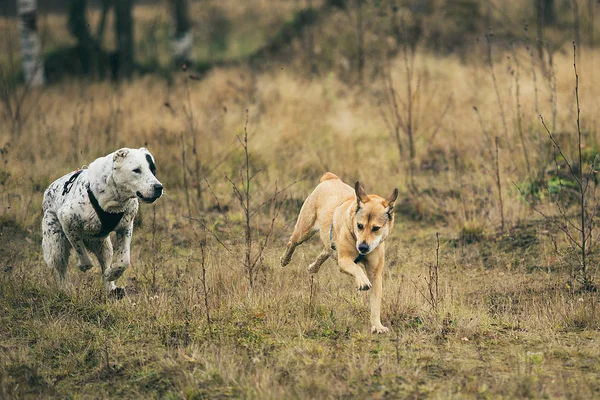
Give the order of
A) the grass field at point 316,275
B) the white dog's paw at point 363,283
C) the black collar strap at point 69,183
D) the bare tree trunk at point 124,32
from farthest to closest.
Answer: the bare tree trunk at point 124,32 → the black collar strap at point 69,183 → the white dog's paw at point 363,283 → the grass field at point 316,275

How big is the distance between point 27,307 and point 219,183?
451 centimetres

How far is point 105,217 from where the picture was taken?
6586 millimetres

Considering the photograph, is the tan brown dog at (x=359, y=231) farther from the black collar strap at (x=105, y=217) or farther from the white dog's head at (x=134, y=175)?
the black collar strap at (x=105, y=217)

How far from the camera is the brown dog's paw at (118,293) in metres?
6.70

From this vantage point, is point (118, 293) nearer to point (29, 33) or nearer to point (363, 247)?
point (363, 247)

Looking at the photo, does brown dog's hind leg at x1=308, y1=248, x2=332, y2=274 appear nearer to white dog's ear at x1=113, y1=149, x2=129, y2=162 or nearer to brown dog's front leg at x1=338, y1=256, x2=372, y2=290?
brown dog's front leg at x1=338, y1=256, x2=372, y2=290

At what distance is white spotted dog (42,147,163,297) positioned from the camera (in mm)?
6477

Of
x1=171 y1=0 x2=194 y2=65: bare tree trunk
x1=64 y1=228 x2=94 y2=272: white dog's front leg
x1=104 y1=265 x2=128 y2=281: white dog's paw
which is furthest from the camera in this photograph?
x1=171 y1=0 x2=194 y2=65: bare tree trunk

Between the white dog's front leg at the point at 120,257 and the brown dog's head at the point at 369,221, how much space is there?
2.12m

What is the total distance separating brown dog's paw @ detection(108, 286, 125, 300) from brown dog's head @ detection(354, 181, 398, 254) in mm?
2291

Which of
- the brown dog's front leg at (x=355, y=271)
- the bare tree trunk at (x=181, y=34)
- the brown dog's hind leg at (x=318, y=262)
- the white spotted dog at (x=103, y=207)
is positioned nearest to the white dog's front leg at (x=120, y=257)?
the white spotted dog at (x=103, y=207)

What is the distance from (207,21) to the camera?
26375mm

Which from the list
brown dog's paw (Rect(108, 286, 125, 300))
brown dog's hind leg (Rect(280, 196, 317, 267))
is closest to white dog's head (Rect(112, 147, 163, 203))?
brown dog's paw (Rect(108, 286, 125, 300))

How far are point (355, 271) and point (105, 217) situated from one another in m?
2.32
